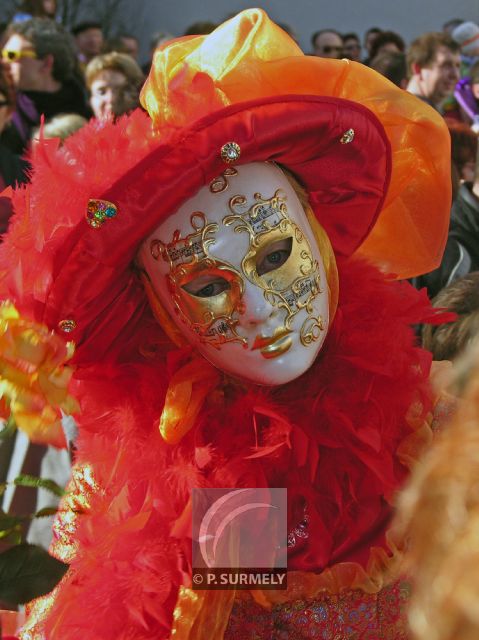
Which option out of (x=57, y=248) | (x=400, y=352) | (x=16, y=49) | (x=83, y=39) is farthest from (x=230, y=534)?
(x=83, y=39)

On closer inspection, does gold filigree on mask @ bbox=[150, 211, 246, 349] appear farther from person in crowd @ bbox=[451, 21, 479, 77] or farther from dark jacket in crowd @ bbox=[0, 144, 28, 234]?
person in crowd @ bbox=[451, 21, 479, 77]

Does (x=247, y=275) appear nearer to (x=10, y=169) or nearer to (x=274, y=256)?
(x=274, y=256)

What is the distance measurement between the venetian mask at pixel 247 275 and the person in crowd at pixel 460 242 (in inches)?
42.4

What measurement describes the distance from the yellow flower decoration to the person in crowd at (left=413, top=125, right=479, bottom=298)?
1.50 meters

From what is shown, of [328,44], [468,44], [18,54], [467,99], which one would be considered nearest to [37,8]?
[18,54]

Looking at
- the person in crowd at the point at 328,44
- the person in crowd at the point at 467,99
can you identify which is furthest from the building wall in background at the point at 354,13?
the person in crowd at the point at 467,99

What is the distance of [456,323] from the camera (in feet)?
6.44

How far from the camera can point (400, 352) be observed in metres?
1.72

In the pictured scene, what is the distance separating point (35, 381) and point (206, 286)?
42 cm

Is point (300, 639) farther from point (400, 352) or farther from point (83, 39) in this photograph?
point (83, 39)

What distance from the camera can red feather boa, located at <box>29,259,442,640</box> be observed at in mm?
1615

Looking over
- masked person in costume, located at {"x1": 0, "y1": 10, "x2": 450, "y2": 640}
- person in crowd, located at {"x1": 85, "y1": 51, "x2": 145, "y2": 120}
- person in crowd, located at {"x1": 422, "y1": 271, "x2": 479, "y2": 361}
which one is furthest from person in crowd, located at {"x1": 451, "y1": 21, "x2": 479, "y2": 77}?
masked person in costume, located at {"x1": 0, "y1": 10, "x2": 450, "y2": 640}

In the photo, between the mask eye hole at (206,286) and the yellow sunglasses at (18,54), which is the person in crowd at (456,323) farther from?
the yellow sunglasses at (18,54)

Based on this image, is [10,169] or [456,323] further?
[10,169]
